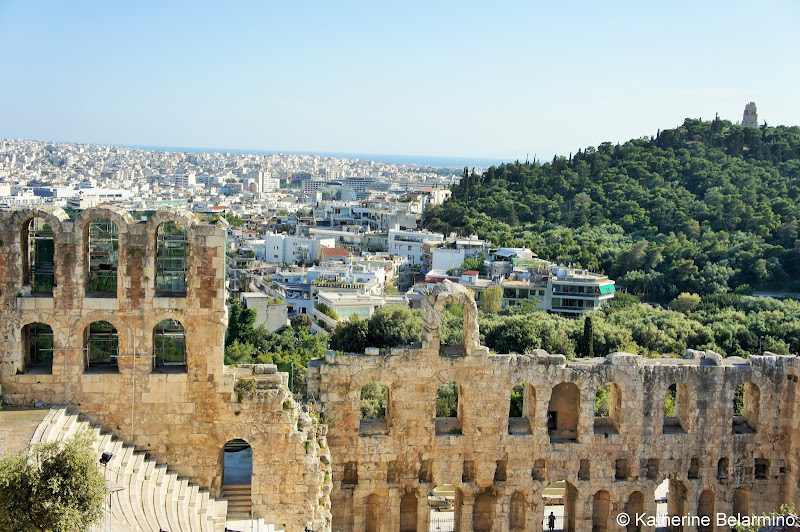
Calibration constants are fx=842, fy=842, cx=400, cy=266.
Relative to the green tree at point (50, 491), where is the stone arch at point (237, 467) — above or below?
below

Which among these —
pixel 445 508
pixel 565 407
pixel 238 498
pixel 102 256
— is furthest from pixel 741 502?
pixel 102 256

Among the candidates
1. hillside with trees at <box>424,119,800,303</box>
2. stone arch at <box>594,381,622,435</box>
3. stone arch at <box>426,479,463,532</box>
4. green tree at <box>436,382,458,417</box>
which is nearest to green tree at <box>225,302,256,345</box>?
green tree at <box>436,382,458,417</box>

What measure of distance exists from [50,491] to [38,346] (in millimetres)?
6259

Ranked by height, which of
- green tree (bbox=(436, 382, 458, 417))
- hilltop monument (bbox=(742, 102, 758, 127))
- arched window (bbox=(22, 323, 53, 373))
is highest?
hilltop monument (bbox=(742, 102, 758, 127))

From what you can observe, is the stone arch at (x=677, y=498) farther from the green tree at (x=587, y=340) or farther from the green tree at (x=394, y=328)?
the green tree at (x=394, y=328)

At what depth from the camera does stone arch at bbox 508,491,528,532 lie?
24.8m

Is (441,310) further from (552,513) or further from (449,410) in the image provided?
(449,410)

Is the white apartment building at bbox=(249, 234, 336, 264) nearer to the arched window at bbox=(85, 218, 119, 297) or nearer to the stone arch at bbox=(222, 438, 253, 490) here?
the stone arch at bbox=(222, 438, 253, 490)

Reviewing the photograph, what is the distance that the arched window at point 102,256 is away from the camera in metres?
20.2

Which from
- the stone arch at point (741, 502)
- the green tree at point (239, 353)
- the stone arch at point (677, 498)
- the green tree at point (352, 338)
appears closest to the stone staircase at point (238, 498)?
the stone arch at point (677, 498)

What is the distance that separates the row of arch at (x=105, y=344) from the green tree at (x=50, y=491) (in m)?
5.18

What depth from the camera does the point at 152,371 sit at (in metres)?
19.8

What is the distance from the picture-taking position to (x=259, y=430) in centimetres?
1994

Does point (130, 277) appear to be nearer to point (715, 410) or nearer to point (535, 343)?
point (715, 410)
